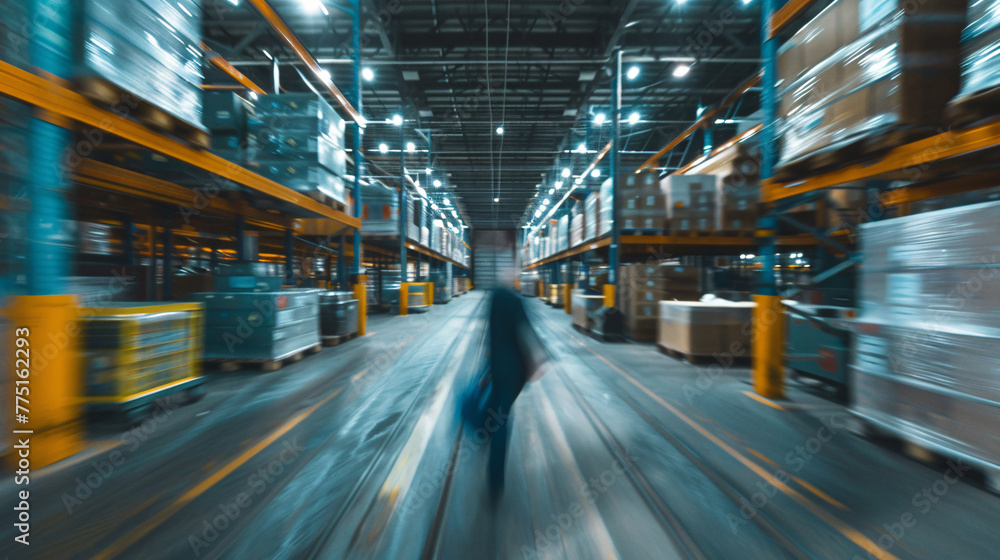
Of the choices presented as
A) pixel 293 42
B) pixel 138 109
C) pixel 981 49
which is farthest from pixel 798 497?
pixel 293 42

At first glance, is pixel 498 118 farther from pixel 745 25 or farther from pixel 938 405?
pixel 938 405

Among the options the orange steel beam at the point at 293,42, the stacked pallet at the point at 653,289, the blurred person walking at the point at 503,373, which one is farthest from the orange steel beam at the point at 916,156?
the orange steel beam at the point at 293,42

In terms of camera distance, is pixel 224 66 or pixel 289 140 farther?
pixel 224 66

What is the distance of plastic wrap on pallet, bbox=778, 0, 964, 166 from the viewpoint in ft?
7.88

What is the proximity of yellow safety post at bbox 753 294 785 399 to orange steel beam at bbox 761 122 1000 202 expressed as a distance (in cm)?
120

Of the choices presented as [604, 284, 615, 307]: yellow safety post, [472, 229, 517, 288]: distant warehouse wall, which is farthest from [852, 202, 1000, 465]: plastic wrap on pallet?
[604, 284, 615, 307]: yellow safety post

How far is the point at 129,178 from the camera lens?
155 inches

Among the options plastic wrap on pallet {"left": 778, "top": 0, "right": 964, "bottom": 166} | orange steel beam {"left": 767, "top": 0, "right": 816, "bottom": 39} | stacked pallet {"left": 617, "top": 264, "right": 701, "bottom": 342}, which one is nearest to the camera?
plastic wrap on pallet {"left": 778, "top": 0, "right": 964, "bottom": 166}

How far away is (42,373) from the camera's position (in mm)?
2182

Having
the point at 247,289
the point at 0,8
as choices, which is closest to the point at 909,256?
the point at 0,8

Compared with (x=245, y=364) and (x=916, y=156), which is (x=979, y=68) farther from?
(x=245, y=364)

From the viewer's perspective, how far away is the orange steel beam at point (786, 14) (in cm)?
344

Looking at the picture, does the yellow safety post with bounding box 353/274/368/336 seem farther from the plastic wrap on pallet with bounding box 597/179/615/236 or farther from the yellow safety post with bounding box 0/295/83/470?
the plastic wrap on pallet with bounding box 597/179/615/236

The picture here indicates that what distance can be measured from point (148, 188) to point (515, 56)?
380 inches
